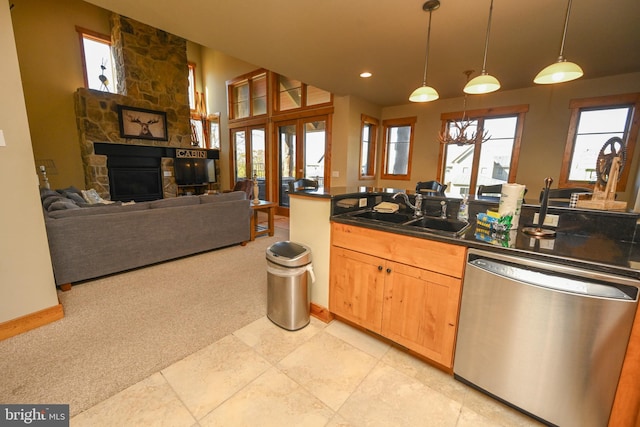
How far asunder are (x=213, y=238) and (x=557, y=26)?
4.49 meters

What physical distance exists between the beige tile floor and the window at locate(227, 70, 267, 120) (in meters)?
6.05

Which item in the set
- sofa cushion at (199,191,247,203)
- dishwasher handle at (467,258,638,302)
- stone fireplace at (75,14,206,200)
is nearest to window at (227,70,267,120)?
stone fireplace at (75,14,206,200)

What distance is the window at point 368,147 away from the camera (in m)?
5.55

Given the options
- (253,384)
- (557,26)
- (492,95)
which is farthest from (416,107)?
(253,384)

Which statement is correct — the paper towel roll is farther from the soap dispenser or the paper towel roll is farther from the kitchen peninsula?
the soap dispenser

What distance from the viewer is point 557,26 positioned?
2387mm

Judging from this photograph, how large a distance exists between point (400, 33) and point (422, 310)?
2665 millimetres

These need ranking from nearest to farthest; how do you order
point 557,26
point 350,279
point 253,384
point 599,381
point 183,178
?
point 599,381
point 253,384
point 350,279
point 557,26
point 183,178

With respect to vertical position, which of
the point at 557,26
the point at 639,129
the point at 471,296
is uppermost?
the point at 557,26

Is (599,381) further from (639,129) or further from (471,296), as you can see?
(639,129)

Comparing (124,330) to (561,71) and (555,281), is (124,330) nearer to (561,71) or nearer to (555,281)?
(555,281)

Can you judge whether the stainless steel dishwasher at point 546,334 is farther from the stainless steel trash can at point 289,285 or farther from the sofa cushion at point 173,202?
the sofa cushion at point 173,202

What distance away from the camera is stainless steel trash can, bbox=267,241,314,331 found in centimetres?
197

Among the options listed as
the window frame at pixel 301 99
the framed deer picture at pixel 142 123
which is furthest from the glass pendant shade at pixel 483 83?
the framed deer picture at pixel 142 123
